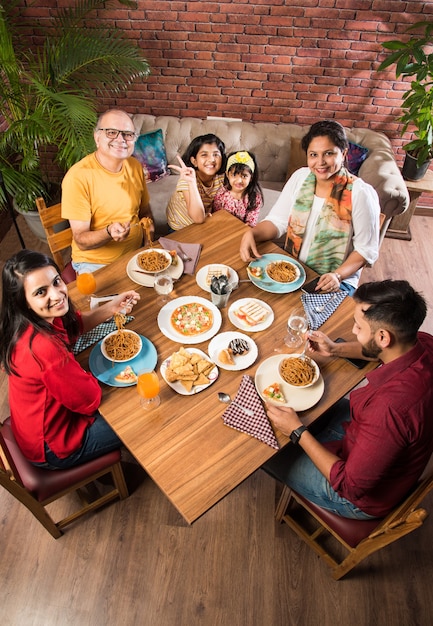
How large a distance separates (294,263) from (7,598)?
205 centimetres

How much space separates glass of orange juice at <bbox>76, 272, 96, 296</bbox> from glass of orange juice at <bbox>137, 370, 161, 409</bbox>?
58 centimetres

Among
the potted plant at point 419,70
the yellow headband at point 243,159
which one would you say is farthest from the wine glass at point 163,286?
the potted plant at point 419,70

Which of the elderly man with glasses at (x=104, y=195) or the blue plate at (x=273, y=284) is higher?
the elderly man with glasses at (x=104, y=195)

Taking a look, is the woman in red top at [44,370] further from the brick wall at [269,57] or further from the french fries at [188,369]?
the brick wall at [269,57]

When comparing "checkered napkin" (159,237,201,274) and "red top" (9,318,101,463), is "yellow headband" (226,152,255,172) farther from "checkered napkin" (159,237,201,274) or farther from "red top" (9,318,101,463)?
A: "red top" (9,318,101,463)

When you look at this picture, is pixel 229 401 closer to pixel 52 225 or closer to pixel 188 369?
pixel 188 369

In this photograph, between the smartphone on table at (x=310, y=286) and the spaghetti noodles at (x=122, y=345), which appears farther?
the smartphone on table at (x=310, y=286)

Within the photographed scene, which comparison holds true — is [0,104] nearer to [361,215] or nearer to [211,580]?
[361,215]

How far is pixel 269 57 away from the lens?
369 cm

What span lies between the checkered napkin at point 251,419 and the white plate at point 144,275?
29.1 inches

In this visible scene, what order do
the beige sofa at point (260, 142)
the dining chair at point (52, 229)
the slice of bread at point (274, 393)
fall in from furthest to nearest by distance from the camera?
the beige sofa at point (260, 142) < the dining chair at point (52, 229) < the slice of bread at point (274, 393)

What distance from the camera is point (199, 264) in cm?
230

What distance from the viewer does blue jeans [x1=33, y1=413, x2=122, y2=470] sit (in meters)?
1.87

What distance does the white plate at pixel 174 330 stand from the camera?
1936mm
